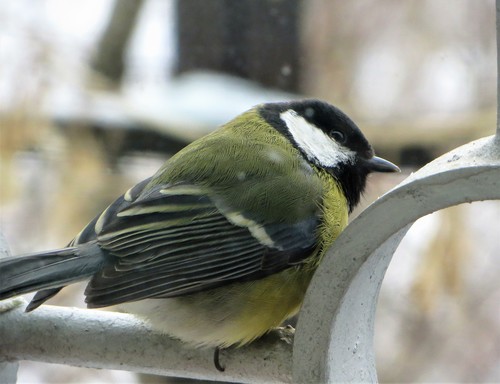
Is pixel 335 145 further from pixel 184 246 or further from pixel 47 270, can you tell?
pixel 47 270

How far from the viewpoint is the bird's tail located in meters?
0.90

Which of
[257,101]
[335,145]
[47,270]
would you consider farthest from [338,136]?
[257,101]

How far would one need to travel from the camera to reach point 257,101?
1.92 metres

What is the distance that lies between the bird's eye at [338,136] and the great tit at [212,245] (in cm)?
6

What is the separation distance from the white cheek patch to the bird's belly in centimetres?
26

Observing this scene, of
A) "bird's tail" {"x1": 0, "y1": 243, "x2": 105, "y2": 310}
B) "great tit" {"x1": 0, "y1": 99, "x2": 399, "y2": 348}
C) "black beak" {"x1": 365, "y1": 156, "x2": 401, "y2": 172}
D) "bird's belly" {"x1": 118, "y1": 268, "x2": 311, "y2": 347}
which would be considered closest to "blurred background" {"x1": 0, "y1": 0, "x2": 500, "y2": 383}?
"black beak" {"x1": 365, "y1": 156, "x2": 401, "y2": 172}

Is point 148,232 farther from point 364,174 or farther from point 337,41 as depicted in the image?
point 337,41

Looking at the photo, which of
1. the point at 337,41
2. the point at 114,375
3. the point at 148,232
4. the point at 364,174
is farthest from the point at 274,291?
the point at 337,41

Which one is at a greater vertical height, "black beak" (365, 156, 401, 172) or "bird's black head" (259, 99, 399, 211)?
"bird's black head" (259, 99, 399, 211)

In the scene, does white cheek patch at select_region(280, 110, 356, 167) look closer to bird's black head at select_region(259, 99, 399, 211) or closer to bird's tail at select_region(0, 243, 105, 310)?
bird's black head at select_region(259, 99, 399, 211)

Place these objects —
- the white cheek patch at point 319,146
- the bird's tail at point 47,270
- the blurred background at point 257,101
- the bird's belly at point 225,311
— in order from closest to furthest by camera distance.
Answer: the bird's tail at point 47,270, the bird's belly at point 225,311, the white cheek patch at point 319,146, the blurred background at point 257,101

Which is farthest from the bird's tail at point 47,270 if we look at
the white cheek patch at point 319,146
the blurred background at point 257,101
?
the blurred background at point 257,101

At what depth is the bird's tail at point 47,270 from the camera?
898 mm

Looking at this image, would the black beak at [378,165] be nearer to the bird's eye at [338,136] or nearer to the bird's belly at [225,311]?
the bird's eye at [338,136]
